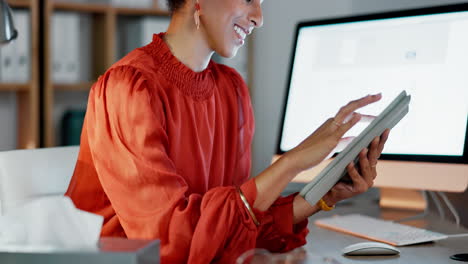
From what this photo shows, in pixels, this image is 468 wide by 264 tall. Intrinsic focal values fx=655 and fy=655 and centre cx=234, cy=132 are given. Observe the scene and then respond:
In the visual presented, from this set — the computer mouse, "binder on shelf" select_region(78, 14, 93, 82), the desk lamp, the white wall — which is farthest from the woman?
"binder on shelf" select_region(78, 14, 93, 82)

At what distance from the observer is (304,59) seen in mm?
1822

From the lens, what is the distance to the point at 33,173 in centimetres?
146

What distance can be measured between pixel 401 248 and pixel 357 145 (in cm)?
31

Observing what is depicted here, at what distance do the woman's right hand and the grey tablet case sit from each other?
25 mm

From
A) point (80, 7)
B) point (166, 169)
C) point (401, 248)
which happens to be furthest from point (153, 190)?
point (80, 7)

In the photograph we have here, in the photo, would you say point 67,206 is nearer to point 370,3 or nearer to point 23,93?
point 370,3

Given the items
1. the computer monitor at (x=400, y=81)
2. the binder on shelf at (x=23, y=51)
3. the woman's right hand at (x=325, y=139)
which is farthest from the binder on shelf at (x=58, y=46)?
the woman's right hand at (x=325, y=139)

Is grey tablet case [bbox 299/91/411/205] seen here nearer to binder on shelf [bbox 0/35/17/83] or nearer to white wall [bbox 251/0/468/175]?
white wall [bbox 251/0/468/175]

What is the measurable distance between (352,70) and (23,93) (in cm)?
194

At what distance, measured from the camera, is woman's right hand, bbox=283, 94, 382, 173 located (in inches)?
44.9

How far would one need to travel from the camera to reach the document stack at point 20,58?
2969 mm

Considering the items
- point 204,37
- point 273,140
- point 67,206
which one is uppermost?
point 204,37

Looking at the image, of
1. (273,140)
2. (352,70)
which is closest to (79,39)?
(273,140)

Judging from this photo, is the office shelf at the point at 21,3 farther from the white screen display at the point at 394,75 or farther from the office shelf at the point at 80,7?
the white screen display at the point at 394,75
